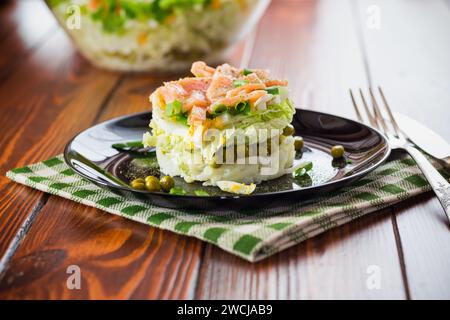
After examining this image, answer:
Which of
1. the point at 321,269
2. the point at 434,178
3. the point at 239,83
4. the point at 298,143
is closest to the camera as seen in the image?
the point at 321,269

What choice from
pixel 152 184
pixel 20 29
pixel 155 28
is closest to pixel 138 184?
pixel 152 184

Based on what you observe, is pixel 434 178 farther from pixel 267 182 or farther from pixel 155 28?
pixel 155 28

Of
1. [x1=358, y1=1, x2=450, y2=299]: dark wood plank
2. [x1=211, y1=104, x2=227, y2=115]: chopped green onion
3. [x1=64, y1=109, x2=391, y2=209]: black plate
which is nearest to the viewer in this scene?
[x1=358, y1=1, x2=450, y2=299]: dark wood plank

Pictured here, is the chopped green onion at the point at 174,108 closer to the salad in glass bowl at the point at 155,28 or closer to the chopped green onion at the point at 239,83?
the chopped green onion at the point at 239,83

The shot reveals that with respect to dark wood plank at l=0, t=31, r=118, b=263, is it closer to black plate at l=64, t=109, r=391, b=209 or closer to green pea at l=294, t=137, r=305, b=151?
black plate at l=64, t=109, r=391, b=209

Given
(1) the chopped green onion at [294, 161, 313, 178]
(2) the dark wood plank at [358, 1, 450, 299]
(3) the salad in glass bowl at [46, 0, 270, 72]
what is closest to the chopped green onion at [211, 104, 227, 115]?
(1) the chopped green onion at [294, 161, 313, 178]
